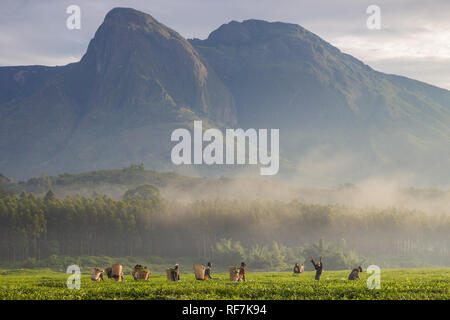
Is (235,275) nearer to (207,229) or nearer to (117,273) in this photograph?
(117,273)

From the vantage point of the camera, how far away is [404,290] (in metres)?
29.9

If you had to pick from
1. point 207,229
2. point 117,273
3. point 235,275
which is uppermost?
point 207,229

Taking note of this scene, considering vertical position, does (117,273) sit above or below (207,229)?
below

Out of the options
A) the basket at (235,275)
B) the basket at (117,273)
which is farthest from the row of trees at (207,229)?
the basket at (117,273)

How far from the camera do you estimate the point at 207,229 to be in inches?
6555

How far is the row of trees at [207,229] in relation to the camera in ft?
468

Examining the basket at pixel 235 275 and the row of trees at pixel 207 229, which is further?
the row of trees at pixel 207 229

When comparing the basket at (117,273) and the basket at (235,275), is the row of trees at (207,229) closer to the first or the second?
the basket at (235,275)

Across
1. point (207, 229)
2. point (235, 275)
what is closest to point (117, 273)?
point (235, 275)

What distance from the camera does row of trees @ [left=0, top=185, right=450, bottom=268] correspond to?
142750mm

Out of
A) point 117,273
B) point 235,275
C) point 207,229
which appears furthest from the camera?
point 207,229

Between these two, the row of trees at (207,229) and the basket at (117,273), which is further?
the row of trees at (207,229)
